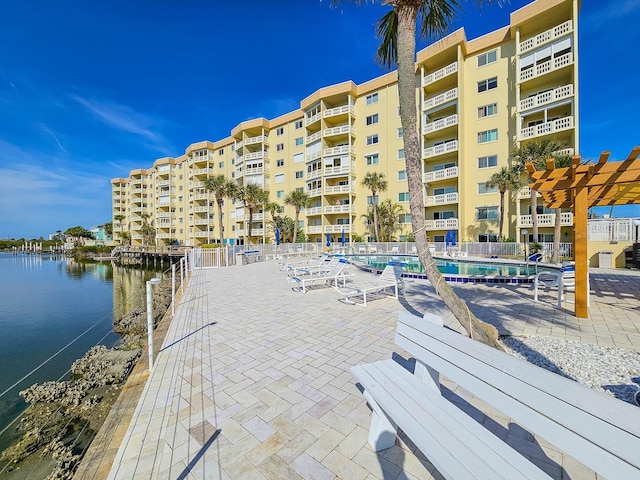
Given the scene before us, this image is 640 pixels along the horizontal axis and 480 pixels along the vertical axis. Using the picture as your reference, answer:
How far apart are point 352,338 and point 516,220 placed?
24.2 m

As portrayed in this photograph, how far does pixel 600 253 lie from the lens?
1515 centimetres

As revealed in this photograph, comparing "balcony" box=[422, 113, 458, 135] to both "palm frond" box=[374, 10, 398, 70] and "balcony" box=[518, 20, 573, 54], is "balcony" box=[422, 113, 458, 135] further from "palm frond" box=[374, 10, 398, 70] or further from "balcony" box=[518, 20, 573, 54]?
"palm frond" box=[374, 10, 398, 70]

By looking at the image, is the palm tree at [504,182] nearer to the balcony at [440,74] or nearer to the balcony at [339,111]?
the balcony at [440,74]

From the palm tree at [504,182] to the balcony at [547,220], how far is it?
4.72 feet

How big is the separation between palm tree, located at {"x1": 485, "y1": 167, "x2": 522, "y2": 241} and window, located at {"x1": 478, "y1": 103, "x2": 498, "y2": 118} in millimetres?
5536

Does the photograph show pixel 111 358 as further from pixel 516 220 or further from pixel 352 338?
pixel 516 220

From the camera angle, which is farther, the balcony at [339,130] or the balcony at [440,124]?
the balcony at [339,130]

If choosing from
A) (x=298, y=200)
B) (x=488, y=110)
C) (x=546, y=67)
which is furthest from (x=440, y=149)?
(x=298, y=200)

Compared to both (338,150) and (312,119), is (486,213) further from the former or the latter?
(312,119)

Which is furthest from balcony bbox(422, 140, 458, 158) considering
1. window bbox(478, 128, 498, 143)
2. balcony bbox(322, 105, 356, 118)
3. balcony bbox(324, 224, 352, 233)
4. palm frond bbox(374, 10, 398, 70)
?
palm frond bbox(374, 10, 398, 70)

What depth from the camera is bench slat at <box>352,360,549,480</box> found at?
1451mm

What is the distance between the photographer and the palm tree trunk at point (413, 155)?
4176 millimetres

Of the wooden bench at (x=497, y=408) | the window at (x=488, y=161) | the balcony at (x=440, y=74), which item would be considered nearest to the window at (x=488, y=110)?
the window at (x=488, y=161)

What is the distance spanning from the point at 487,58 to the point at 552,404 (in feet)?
105
